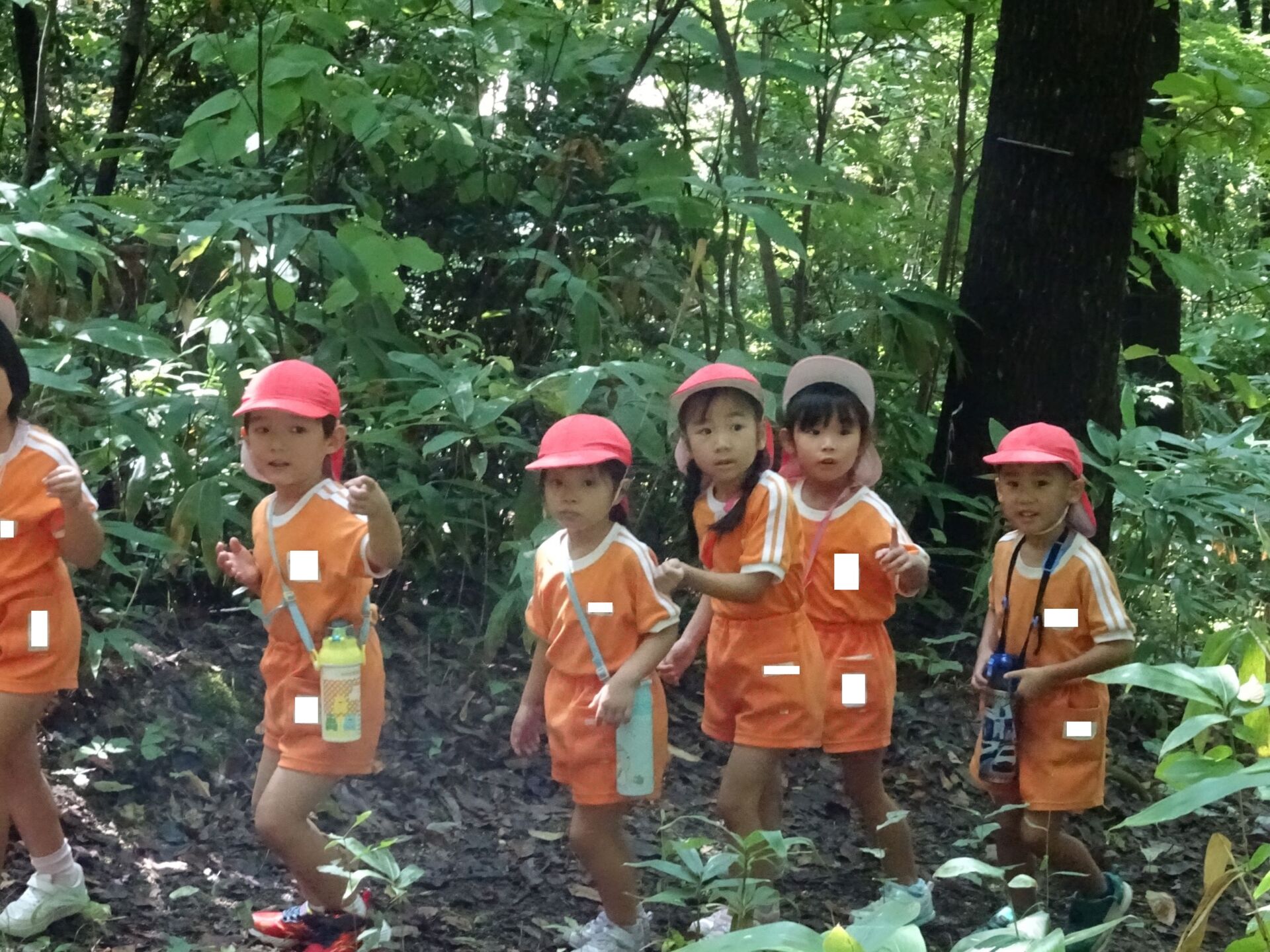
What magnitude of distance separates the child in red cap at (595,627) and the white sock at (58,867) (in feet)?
4.21

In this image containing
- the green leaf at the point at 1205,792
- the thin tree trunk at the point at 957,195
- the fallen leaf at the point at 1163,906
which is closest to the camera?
the green leaf at the point at 1205,792

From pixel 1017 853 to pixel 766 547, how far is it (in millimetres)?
1092

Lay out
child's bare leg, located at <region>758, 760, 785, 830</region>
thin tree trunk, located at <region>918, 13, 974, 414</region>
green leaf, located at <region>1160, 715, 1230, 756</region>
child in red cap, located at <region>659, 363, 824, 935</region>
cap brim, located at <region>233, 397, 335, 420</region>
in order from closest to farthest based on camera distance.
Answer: green leaf, located at <region>1160, 715, 1230, 756</region>
cap brim, located at <region>233, 397, 335, 420</region>
child in red cap, located at <region>659, 363, 824, 935</region>
child's bare leg, located at <region>758, 760, 785, 830</region>
thin tree trunk, located at <region>918, 13, 974, 414</region>

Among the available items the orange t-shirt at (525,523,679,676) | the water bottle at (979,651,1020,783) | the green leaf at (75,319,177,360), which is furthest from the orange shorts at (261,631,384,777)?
the water bottle at (979,651,1020,783)

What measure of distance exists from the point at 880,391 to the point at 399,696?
7.18 ft

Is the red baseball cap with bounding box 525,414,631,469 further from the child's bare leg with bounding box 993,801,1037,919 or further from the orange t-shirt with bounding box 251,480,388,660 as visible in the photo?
the child's bare leg with bounding box 993,801,1037,919

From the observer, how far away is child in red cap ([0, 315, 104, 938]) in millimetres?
3082

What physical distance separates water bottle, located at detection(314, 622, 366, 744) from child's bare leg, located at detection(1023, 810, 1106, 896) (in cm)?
169

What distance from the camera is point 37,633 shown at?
10.2 ft

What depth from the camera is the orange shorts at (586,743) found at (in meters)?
3.05

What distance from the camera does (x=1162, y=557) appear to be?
4762mm

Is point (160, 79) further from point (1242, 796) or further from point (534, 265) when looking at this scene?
point (1242, 796)

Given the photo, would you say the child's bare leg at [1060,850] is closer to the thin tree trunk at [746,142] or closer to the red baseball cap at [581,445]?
the red baseball cap at [581,445]

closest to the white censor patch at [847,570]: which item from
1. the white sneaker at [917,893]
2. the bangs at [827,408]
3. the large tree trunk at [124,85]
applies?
the bangs at [827,408]
